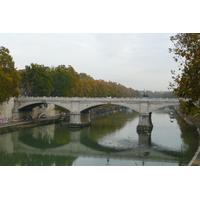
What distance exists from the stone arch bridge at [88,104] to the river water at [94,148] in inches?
99.3

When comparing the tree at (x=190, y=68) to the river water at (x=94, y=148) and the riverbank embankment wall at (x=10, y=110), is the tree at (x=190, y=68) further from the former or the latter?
the riverbank embankment wall at (x=10, y=110)

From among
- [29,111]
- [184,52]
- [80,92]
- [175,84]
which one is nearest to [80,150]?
[175,84]

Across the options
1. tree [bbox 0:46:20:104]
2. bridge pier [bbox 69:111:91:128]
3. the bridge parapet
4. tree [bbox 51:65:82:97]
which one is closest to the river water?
bridge pier [bbox 69:111:91:128]

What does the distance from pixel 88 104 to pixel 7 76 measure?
13.0 meters

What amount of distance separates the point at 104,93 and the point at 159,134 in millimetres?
42780

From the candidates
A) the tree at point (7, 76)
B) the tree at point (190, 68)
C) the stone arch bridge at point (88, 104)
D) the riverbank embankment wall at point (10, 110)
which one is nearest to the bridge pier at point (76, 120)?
the stone arch bridge at point (88, 104)

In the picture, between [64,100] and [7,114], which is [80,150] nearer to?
[64,100]

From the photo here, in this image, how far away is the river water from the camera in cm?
2078

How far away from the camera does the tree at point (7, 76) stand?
32.0 m

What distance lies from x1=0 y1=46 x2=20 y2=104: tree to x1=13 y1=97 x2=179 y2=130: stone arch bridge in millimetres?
6231

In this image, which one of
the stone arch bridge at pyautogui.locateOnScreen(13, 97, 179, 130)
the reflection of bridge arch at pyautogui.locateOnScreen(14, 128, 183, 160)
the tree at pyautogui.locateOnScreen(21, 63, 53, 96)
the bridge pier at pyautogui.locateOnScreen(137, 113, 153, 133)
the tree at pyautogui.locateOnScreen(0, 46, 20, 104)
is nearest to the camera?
the reflection of bridge arch at pyautogui.locateOnScreen(14, 128, 183, 160)

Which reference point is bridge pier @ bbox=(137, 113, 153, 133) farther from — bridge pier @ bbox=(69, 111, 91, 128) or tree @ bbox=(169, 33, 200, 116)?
tree @ bbox=(169, 33, 200, 116)

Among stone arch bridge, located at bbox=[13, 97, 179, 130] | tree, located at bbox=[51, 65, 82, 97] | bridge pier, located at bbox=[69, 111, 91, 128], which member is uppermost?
tree, located at bbox=[51, 65, 82, 97]

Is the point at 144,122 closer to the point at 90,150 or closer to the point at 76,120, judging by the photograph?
the point at 76,120
